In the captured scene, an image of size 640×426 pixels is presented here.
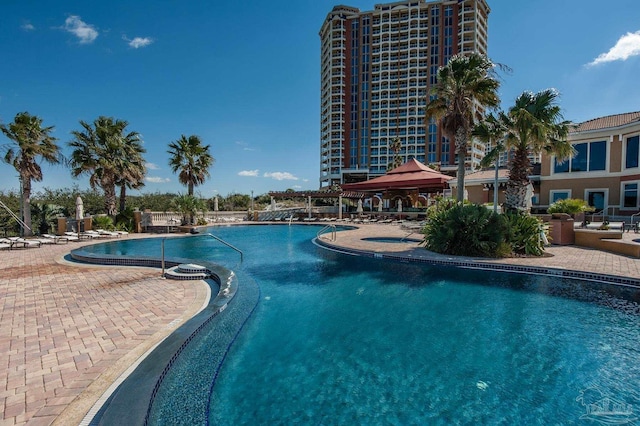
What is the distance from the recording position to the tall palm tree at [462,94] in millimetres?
12016

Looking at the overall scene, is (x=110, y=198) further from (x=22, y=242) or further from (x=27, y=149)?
(x=22, y=242)

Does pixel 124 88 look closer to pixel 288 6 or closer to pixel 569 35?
pixel 288 6

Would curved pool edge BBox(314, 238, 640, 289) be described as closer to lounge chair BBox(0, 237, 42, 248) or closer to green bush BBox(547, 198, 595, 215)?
green bush BBox(547, 198, 595, 215)

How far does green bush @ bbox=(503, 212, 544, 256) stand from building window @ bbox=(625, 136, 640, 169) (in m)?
11.9

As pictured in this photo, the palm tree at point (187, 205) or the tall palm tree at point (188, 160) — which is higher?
the tall palm tree at point (188, 160)

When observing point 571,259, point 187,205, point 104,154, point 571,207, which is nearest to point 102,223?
point 104,154

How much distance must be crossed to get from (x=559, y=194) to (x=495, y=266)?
1591cm

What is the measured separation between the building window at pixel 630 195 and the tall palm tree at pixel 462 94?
11.7 meters

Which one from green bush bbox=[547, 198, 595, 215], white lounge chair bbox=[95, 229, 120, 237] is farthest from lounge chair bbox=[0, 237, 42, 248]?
green bush bbox=[547, 198, 595, 215]

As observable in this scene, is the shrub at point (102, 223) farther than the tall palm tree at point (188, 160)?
No

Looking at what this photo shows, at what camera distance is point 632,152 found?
1661 cm

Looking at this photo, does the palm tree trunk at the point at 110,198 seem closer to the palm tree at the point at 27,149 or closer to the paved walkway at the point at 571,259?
the palm tree at the point at 27,149

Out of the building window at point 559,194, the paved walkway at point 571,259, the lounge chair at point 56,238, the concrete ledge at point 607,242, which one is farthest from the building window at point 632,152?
the lounge chair at point 56,238

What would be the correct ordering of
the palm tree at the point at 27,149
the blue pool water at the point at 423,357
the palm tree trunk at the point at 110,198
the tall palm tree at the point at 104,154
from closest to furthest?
the blue pool water at the point at 423,357
the palm tree at the point at 27,149
the tall palm tree at the point at 104,154
the palm tree trunk at the point at 110,198
